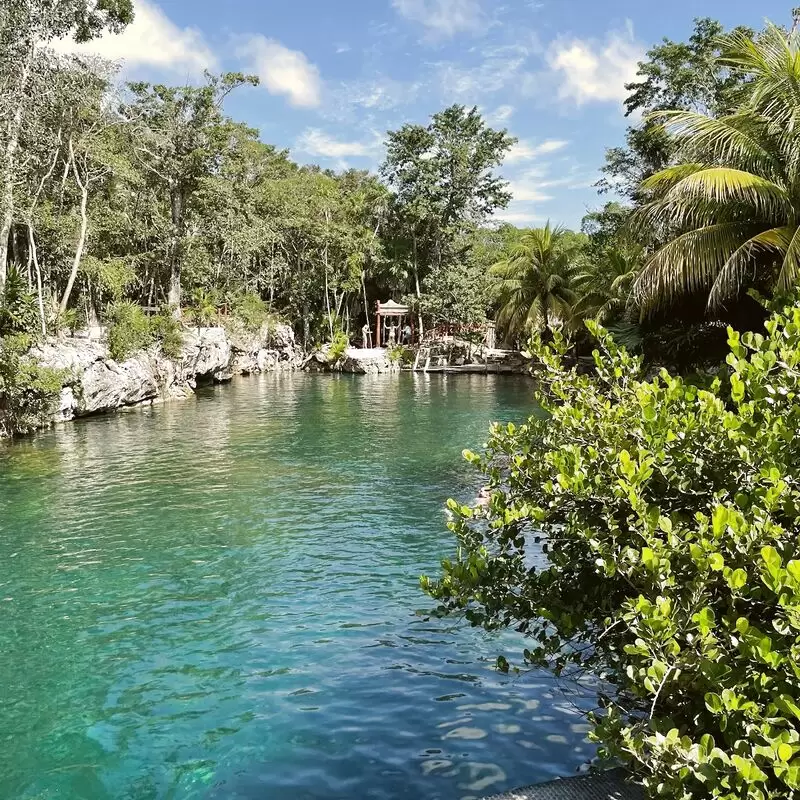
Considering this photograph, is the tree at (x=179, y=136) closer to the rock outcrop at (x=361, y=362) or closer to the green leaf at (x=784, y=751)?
the rock outcrop at (x=361, y=362)

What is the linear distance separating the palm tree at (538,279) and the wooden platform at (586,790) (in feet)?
110

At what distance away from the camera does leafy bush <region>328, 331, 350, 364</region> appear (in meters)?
44.7

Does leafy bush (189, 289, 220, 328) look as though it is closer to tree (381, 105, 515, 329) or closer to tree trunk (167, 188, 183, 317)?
tree trunk (167, 188, 183, 317)

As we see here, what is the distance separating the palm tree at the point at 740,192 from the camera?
951cm

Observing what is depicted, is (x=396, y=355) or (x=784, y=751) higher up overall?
(x=396, y=355)

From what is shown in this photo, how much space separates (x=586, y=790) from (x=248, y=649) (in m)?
4.13

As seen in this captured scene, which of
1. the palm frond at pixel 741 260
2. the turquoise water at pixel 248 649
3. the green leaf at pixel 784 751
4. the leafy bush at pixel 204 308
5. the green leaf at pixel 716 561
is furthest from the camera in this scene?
the leafy bush at pixel 204 308

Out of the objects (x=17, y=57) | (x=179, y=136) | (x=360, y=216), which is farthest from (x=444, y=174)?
(x=17, y=57)

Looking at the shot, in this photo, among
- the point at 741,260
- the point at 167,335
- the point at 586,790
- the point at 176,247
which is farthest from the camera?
the point at 176,247

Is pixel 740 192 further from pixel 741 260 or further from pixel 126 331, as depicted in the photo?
pixel 126 331

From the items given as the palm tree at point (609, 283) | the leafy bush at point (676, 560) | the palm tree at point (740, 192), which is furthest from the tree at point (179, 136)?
the leafy bush at point (676, 560)

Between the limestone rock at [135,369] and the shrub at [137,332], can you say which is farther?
the shrub at [137,332]

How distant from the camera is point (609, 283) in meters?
28.8

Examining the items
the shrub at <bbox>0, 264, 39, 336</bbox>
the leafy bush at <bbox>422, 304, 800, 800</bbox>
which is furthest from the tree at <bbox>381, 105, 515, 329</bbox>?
the leafy bush at <bbox>422, 304, 800, 800</bbox>
